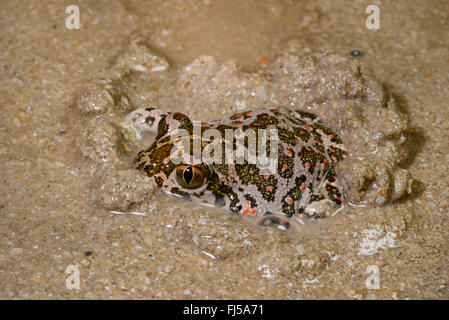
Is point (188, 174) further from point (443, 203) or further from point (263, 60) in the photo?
point (443, 203)

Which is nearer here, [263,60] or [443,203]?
[443,203]

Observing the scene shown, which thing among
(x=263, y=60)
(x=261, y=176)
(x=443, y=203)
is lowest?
(x=443, y=203)

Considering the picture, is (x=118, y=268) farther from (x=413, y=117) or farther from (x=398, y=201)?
(x=413, y=117)

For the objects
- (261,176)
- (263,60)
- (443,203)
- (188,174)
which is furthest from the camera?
(263,60)

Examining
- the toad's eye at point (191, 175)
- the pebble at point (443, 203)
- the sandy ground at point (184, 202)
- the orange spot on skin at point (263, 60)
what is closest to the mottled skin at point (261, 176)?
the toad's eye at point (191, 175)

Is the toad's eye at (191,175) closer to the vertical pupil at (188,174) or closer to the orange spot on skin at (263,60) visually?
the vertical pupil at (188,174)

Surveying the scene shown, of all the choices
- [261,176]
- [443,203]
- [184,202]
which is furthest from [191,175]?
[443,203]

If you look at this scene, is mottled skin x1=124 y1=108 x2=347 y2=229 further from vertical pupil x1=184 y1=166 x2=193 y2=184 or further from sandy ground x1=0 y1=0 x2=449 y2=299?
sandy ground x1=0 y1=0 x2=449 y2=299
